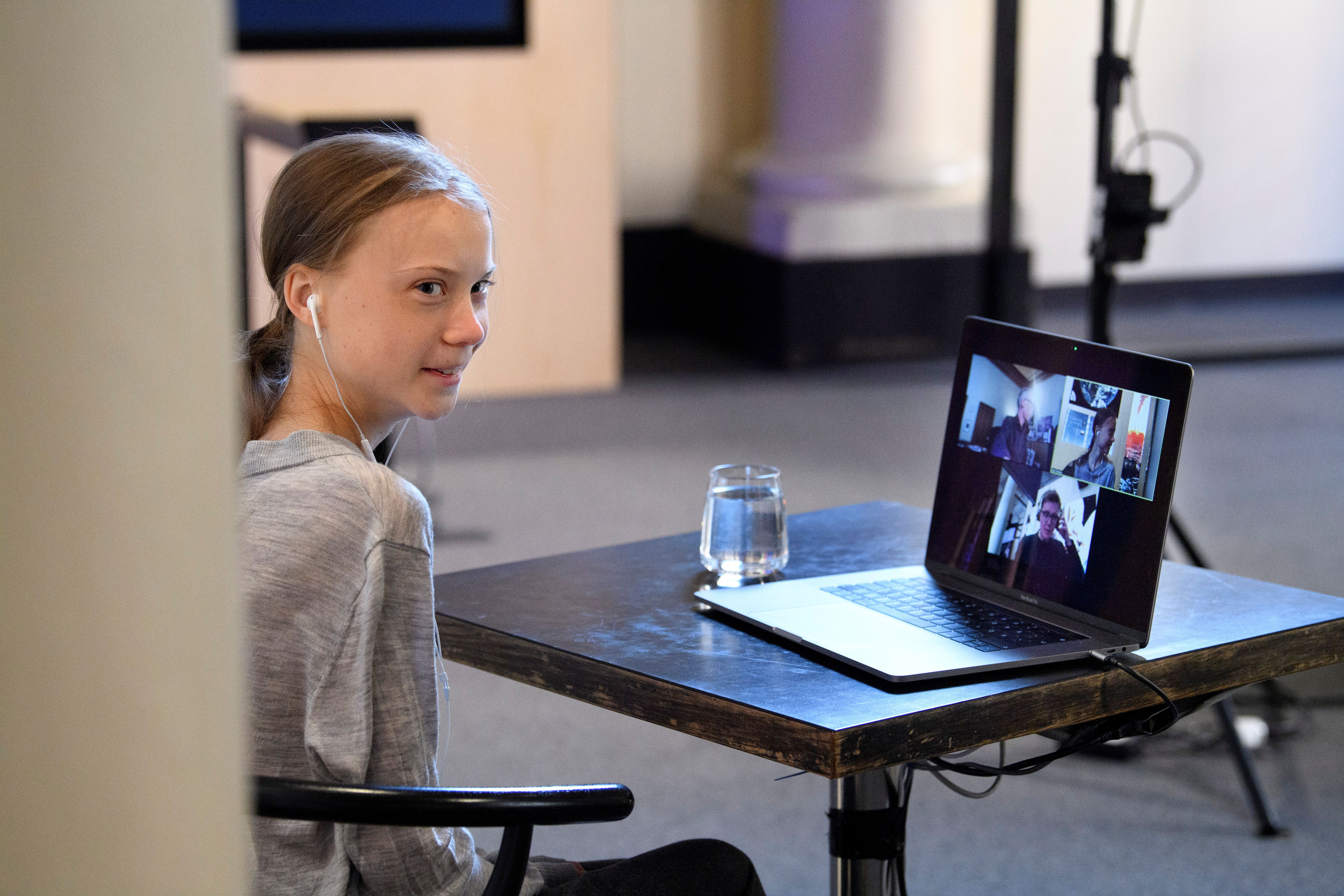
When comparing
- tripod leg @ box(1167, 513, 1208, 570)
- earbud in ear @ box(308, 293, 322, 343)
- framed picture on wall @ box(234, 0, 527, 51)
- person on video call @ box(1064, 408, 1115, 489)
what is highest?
framed picture on wall @ box(234, 0, 527, 51)

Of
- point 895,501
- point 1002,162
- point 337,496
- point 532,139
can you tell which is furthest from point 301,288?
point 1002,162

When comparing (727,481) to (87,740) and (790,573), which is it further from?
(87,740)

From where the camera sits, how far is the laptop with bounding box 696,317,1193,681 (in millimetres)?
1147

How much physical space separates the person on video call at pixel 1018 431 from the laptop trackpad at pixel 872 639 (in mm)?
187

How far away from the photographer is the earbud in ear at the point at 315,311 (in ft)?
3.69

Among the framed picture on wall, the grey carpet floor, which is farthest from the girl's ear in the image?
the framed picture on wall

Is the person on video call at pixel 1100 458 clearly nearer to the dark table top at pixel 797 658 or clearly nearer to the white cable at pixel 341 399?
the dark table top at pixel 797 658

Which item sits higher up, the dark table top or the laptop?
the laptop

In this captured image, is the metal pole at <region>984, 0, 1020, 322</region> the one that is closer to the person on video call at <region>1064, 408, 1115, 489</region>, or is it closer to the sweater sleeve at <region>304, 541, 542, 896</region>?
the person on video call at <region>1064, 408, 1115, 489</region>

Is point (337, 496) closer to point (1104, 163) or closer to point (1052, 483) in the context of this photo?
point (1052, 483)

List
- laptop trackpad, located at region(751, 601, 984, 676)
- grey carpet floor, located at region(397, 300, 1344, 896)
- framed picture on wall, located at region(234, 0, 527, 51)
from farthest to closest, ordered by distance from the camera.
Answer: framed picture on wall, located at region(234, 0, 527, 51)
grey carpet floor, located at region(397, 300, 1344, 896)
laptop trackpad, located at region(751, 601, 984, 676)

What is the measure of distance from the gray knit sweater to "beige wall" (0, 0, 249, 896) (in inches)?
23.6

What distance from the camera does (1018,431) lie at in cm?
129

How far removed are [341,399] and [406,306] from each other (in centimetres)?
9
